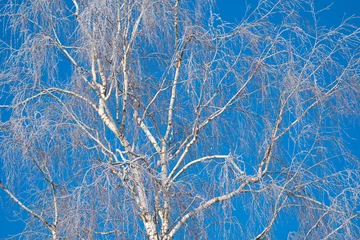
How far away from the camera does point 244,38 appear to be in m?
4.58

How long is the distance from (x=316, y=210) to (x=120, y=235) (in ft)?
3.59

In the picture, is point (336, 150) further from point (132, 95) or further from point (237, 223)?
point (132, 95)

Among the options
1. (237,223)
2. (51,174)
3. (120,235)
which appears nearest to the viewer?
(120,235)

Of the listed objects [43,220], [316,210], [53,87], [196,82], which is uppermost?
[53,87]

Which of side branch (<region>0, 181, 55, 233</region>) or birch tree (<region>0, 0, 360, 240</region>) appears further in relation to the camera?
side branch (<region>0, 181, 55, 233</region>)

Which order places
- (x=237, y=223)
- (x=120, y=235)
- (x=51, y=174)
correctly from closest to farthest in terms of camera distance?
(x=120, y=235) → (x=237, y=223) → (x=51, y=174)

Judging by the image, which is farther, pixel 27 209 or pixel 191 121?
pixel 191 121

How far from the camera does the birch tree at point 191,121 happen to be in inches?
168

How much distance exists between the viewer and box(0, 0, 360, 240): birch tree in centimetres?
427

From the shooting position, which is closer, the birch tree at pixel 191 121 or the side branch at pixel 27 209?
the birch tree at pixel 191 121

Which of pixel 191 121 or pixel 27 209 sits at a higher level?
pixel 191 121

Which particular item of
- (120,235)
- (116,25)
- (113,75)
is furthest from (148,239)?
(116,25)

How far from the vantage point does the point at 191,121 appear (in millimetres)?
4953

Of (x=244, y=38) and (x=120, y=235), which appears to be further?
(x=244, y=38)
